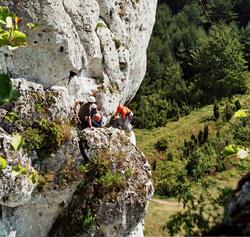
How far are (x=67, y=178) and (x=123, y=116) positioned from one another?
3680 mm

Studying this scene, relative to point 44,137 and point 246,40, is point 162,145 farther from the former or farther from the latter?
point 44,137

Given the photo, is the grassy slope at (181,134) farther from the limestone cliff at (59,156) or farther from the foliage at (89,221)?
the foliage at (89,221)

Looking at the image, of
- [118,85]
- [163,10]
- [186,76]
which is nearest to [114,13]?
[118,85]

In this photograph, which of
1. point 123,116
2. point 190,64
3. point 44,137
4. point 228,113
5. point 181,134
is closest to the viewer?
point 44,137

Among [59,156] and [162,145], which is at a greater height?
[162,145]

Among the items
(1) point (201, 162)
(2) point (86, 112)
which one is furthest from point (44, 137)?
(1) point (201, 162)

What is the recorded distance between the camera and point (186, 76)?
143 feet

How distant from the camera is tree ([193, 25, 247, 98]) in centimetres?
3816

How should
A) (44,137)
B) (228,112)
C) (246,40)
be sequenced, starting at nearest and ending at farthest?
(44,137), (228,112), (246,40)

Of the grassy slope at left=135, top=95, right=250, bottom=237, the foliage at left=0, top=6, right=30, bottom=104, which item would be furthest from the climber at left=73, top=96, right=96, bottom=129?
the grassy slope at left=135, top=95, right=250, bottom=237

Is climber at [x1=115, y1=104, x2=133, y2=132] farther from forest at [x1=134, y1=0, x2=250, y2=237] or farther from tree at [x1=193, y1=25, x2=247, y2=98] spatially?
tree at [x1=193, y1=25, x2=247, y2=98]

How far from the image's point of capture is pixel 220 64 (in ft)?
129

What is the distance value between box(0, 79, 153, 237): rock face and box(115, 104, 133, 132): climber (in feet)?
7.59

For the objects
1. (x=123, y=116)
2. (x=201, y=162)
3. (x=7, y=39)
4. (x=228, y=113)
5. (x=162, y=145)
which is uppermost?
(x=228, y=113)
